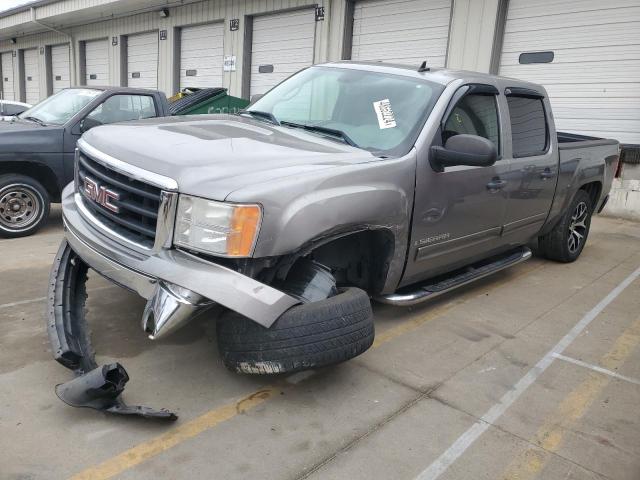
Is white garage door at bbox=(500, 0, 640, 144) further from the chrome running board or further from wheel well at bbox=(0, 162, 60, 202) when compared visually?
wheel well at bbox=(0, 162, 60, 202)

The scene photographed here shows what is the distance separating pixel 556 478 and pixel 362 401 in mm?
1007

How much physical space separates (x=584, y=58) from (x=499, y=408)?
8.84m

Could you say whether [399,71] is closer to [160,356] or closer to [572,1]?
[160,356]

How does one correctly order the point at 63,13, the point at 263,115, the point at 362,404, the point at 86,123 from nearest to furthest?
1. the point at 362,404
2. the point at 263,115
3. the point at 86,123
4. the point at 63,13

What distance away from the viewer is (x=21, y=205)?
6023 millimetres

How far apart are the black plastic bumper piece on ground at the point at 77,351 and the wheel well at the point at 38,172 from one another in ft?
10.1

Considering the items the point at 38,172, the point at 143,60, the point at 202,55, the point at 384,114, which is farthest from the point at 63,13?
the point at 384,114

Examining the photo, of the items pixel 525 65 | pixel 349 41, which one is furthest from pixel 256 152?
pixel 349 41

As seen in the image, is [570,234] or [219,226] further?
[570,234]

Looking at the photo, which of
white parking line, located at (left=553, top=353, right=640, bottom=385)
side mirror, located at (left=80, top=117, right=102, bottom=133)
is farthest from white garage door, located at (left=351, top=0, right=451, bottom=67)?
white parking line, located at (left=553, top=353, right=640, bottom=385)

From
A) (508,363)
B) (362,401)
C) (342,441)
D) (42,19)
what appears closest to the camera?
(342,441)

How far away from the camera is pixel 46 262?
5.09 m

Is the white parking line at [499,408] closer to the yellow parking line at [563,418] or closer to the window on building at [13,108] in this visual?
the yellow parking line at [563,418]

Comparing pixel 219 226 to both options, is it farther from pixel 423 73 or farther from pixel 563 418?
pixel 423 73
